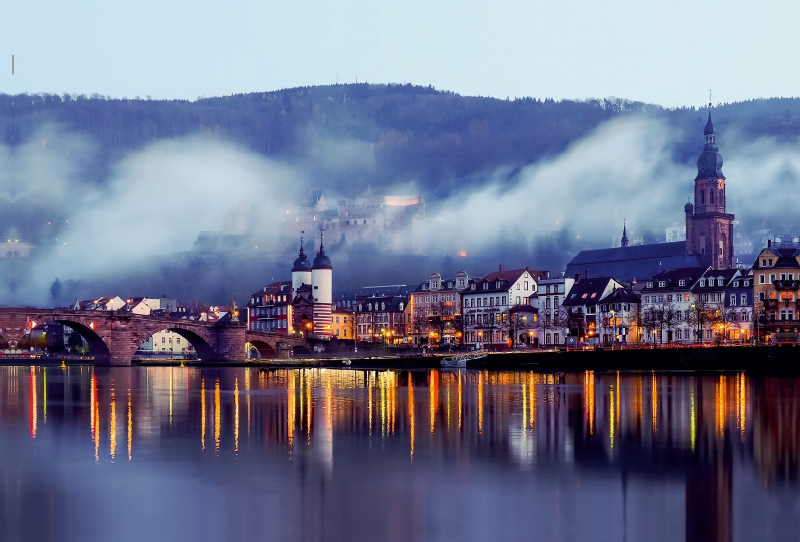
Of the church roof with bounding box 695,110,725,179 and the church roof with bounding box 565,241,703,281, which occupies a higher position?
the church roof with bounding box 695,110,725,179

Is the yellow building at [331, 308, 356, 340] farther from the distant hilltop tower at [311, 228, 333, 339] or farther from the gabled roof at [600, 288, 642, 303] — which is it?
the gabled roof at [600, 288, 642, 303]

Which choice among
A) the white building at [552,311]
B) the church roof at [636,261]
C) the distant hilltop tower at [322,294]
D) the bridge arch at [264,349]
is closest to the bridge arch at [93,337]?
the bridge arch at [264,349]

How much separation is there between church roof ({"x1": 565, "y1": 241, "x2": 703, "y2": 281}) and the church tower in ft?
16.6

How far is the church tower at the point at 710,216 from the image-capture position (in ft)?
620

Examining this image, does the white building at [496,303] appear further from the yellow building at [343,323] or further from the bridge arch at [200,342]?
the bridge arch at [200,342]

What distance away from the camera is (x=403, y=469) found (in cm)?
3100

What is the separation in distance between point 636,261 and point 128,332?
94781 mm

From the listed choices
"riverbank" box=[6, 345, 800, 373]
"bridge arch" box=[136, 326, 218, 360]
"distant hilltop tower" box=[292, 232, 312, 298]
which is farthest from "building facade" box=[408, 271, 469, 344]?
"riverbank" box=[6, 345, 800, 373]

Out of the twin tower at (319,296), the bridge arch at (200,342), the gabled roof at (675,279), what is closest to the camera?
the bridge arch at (200,342)

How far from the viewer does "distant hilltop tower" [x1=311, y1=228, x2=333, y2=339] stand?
14662cm

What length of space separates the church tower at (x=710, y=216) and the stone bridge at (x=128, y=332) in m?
87.9

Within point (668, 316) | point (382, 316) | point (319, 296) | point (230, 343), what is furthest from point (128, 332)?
point (668, 316)

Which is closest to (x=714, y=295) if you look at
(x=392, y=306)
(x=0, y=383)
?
(x=392, y=306)

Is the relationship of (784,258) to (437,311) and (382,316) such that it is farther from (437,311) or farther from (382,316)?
(382,316)
